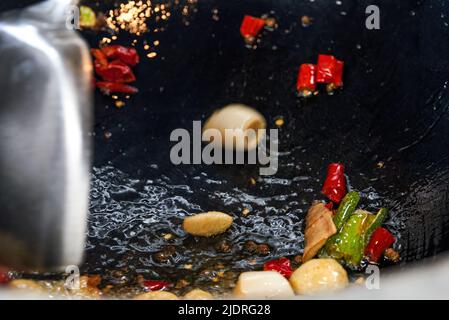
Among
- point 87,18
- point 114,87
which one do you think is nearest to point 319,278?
point 114,87

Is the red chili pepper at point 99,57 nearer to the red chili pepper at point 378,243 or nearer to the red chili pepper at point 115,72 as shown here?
the red chili pepper at point 115,72

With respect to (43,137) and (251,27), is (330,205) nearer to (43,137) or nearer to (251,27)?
(251,27)

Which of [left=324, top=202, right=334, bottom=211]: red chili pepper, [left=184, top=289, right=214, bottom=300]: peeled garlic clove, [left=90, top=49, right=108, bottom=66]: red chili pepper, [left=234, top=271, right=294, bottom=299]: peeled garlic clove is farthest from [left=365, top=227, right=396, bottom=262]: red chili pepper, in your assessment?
[left=90, top=49, right=108, bottom=66]: red chili pepper

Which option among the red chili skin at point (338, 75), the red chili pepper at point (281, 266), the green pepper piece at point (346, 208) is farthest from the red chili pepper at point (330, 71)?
the red chili pepper at point (281, 266)

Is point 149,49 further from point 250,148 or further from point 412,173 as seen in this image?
point 412,173

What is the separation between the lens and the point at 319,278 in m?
1.33

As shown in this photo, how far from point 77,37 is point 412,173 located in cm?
102

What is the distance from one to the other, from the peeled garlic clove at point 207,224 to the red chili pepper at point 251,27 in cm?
67

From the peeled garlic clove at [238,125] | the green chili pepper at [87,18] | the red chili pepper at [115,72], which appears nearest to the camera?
the peeled garlic clove at [238,125]

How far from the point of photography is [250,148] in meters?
1.75

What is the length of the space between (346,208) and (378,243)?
4.4 inches

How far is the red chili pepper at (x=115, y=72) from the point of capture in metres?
1.85

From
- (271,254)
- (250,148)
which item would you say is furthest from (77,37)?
(271,254)

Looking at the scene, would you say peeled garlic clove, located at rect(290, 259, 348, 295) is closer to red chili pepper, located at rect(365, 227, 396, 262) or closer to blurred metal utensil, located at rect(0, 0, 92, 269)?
red chili pepper, located at rect(365, 227, 396, 262)
